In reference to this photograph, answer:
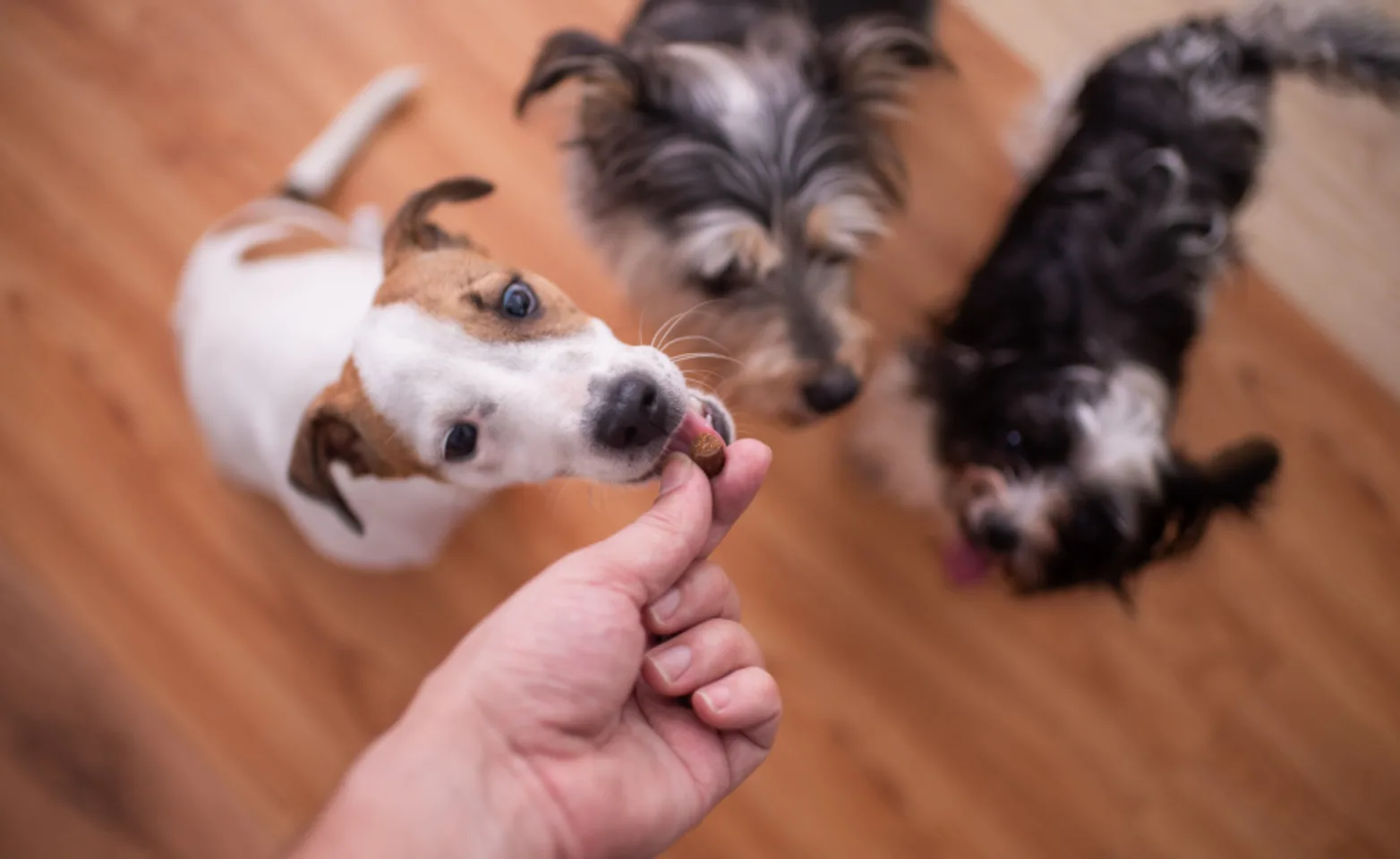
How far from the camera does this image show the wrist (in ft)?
3.25

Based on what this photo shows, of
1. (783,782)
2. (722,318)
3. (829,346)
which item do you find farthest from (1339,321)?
(783,782)

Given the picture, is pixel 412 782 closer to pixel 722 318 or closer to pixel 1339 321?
pixel 722 318

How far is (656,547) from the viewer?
1.11 m

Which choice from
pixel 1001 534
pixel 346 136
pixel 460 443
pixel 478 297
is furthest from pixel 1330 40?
pixel 346 136

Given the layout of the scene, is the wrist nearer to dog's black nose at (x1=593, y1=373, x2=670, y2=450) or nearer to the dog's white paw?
dog's black nose at (x1=593, y1=373, x2=670, y2=450)

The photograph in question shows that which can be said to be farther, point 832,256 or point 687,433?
point 832,256

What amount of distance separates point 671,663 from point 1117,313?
1.30 metres

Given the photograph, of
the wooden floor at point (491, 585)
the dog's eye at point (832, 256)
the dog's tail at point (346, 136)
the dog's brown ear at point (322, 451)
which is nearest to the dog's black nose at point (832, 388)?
the dog's eye at point (832, 256)

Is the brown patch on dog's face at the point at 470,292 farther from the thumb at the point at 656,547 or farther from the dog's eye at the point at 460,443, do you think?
the thumb at the point at 656,547

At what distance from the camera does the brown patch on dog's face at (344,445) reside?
123cm

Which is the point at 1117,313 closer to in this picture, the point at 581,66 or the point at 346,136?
the point at 581,66

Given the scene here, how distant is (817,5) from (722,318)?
920mm

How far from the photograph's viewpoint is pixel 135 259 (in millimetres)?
2311

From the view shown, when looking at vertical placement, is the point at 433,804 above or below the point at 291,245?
below
